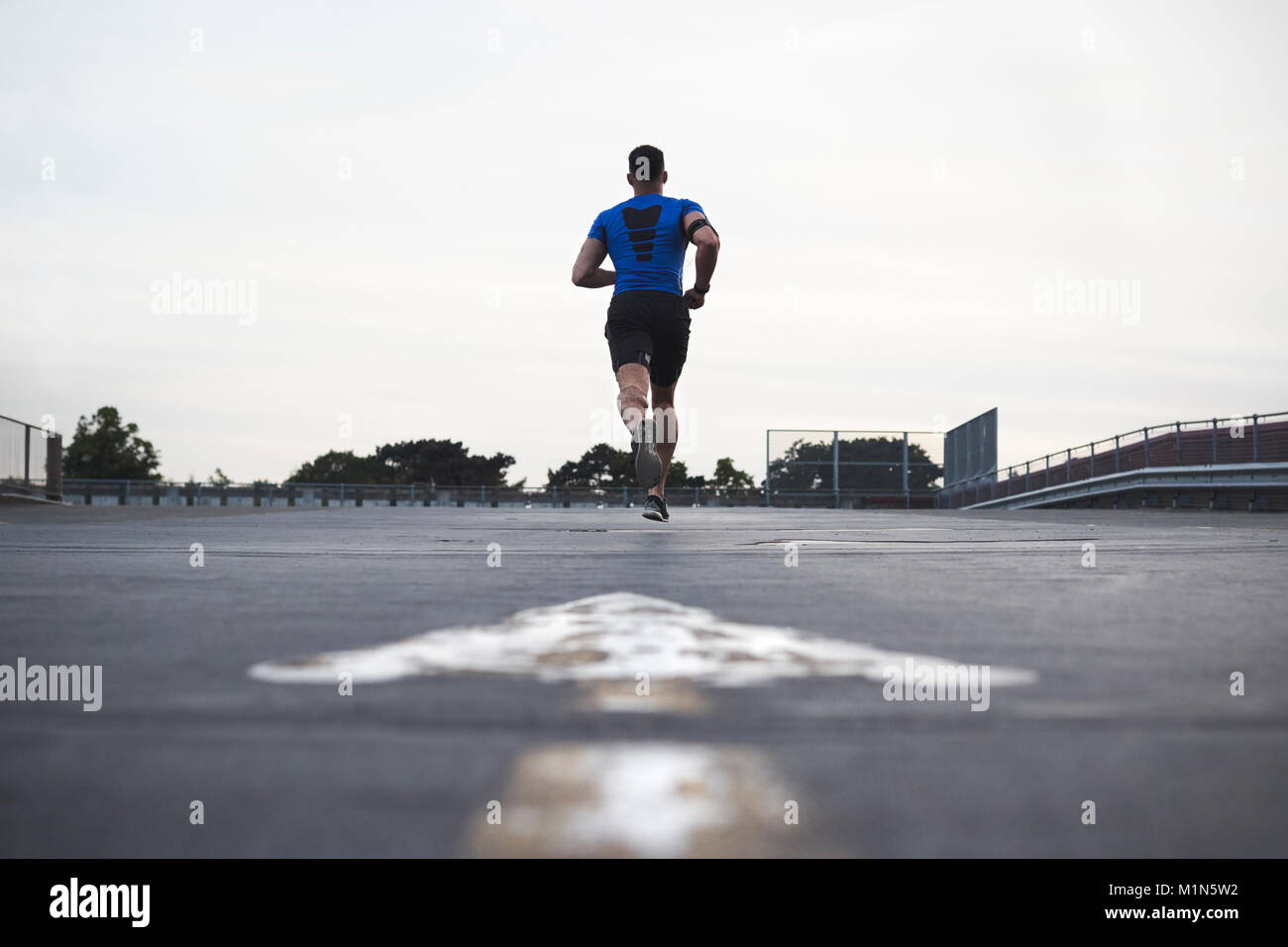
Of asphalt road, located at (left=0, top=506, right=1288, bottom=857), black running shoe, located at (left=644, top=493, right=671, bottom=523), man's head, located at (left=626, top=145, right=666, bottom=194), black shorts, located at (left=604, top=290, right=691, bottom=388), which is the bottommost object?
asphalt road, located at (left=0, top=506, right=1288, bottom=857)

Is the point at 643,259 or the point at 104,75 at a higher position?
the point at 104,75

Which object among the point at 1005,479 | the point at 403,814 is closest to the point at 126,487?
the point at 1005,479

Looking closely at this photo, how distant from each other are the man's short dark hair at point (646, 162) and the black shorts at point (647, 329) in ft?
2.59

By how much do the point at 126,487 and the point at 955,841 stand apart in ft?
128

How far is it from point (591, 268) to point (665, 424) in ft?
3.76

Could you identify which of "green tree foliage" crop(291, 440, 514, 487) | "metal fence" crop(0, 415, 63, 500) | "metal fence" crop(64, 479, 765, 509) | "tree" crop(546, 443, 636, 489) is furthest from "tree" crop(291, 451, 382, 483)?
"metal fence" crop(0, 415, 63, 500)

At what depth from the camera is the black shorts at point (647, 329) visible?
6.14 meters

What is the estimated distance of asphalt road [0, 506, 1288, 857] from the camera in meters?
0.64

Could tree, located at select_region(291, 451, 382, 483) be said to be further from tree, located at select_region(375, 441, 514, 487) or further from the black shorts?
the black shorts

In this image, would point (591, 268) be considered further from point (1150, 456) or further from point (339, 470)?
point (339, 470)

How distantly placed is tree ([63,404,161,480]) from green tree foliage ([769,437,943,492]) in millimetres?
65380

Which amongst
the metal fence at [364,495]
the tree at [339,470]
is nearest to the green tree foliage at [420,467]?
the tree at [339,470]
